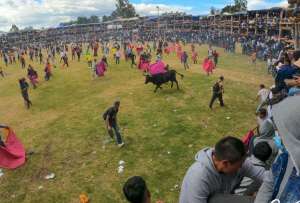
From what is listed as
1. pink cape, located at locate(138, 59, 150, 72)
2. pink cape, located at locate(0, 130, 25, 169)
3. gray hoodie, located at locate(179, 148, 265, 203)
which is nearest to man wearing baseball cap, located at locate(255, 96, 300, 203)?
gray hoodie, located at locate(179, 148, 265, 203)

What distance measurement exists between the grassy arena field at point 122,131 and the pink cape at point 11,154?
0.93ft

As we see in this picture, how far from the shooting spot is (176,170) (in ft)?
32.0

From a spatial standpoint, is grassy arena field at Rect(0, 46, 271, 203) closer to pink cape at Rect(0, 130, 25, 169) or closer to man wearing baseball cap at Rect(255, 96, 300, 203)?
pink cape at Rect(0, 130, 25, 169)

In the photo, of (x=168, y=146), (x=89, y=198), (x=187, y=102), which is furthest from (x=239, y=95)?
(x=89, y=198)

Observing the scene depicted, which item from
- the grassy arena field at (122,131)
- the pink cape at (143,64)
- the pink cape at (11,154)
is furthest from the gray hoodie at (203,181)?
the pink cape at (143,64)

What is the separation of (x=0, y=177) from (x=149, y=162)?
458 cm

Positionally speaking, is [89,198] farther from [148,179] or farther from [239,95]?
[239,95]

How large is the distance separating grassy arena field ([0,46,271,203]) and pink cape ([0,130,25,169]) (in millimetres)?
284

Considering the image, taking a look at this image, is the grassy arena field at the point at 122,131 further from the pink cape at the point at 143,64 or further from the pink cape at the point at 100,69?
the pink cape at the point at 143,64

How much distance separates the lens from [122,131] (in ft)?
45.5

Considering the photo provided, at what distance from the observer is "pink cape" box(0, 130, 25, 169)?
1023 cm

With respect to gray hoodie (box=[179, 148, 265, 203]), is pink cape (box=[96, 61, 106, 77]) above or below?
below

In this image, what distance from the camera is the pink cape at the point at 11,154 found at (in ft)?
33.6

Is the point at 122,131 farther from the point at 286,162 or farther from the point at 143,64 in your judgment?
the point at 143,64
